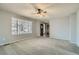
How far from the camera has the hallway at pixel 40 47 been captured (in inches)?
136

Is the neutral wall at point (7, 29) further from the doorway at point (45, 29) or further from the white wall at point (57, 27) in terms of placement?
the white wall at point (57, 27)

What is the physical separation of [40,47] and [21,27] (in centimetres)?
95

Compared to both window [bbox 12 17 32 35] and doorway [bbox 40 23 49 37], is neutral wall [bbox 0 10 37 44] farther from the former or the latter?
doorway [bbox 40 23 49 37]

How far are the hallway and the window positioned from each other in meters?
0.37

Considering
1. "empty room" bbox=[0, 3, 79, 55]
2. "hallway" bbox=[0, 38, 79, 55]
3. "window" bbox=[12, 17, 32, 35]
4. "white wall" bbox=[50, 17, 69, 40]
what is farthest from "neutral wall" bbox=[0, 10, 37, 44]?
"white wall" bbox=[50, 17, 69, 40]

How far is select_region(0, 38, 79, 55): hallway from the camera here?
11.4 feet

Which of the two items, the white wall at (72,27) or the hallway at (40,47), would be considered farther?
the white wall at (72,27)

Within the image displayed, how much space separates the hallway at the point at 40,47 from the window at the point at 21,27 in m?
0.37

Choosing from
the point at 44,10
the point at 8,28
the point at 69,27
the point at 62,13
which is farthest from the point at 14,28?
the point at 69,27

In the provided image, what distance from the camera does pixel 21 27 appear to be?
3.93 meters

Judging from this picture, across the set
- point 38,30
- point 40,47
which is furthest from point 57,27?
point 40,47

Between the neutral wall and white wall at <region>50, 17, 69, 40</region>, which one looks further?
the neutral wall

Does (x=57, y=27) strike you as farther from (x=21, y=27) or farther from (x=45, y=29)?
(x=21, y=27)

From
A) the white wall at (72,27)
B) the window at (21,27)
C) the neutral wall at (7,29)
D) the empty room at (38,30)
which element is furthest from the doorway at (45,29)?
the white wall at (72,27)
